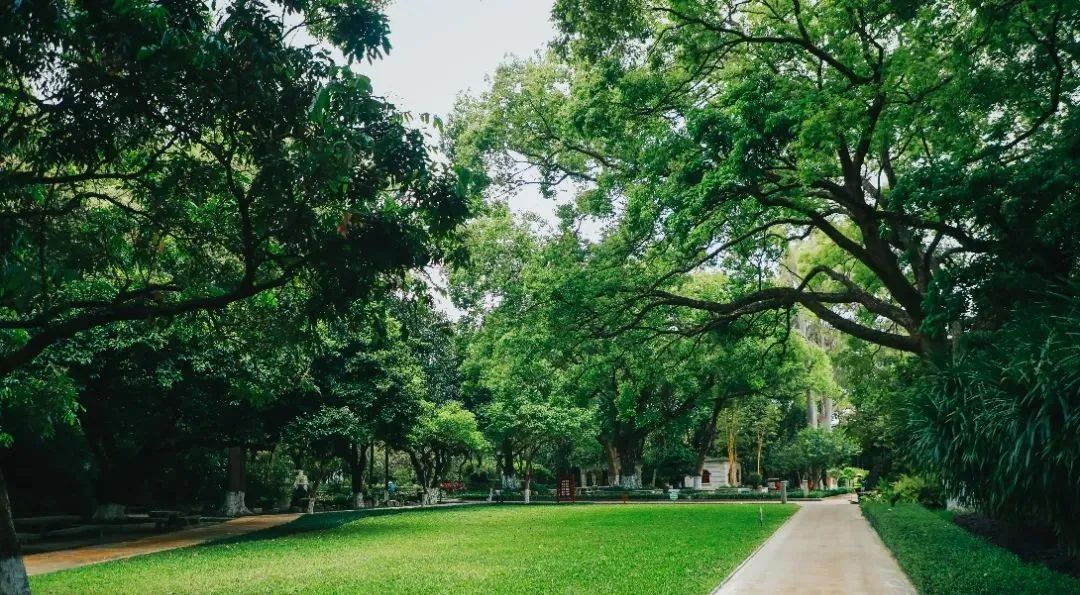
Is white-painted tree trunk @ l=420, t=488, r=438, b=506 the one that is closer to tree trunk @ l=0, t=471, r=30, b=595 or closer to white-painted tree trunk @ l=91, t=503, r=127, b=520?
white-painted tree trunk @ l=91, t=503, r=127, b=520

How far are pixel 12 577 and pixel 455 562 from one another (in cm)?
586

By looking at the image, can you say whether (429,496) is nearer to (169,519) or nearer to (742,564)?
(169,519)

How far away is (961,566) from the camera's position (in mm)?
8922

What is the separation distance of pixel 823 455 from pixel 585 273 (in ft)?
112

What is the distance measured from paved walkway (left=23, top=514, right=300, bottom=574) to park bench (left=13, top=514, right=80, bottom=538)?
2.20 m

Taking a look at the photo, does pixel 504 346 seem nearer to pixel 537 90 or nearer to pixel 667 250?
pixel 667 250

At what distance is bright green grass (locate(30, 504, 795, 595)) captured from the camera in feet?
32.0

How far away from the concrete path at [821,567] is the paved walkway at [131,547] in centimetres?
1159

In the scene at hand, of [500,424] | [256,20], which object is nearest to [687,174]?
[256,20]

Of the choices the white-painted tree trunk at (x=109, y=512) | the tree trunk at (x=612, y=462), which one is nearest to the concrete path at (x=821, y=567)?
the white-painted tree trunk at (x=109, y=512)

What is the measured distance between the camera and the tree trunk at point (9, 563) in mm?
8562

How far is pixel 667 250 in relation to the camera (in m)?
15.8

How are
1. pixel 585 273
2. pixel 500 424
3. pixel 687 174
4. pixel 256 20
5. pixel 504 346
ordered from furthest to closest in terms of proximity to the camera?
pixel 500 424
pixel 504 346
pixel 585 273
pixel 687 174
pixel 256 20

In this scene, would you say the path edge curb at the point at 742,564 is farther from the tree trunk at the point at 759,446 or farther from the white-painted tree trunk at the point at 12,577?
the tree trunk at the point at 759,446
